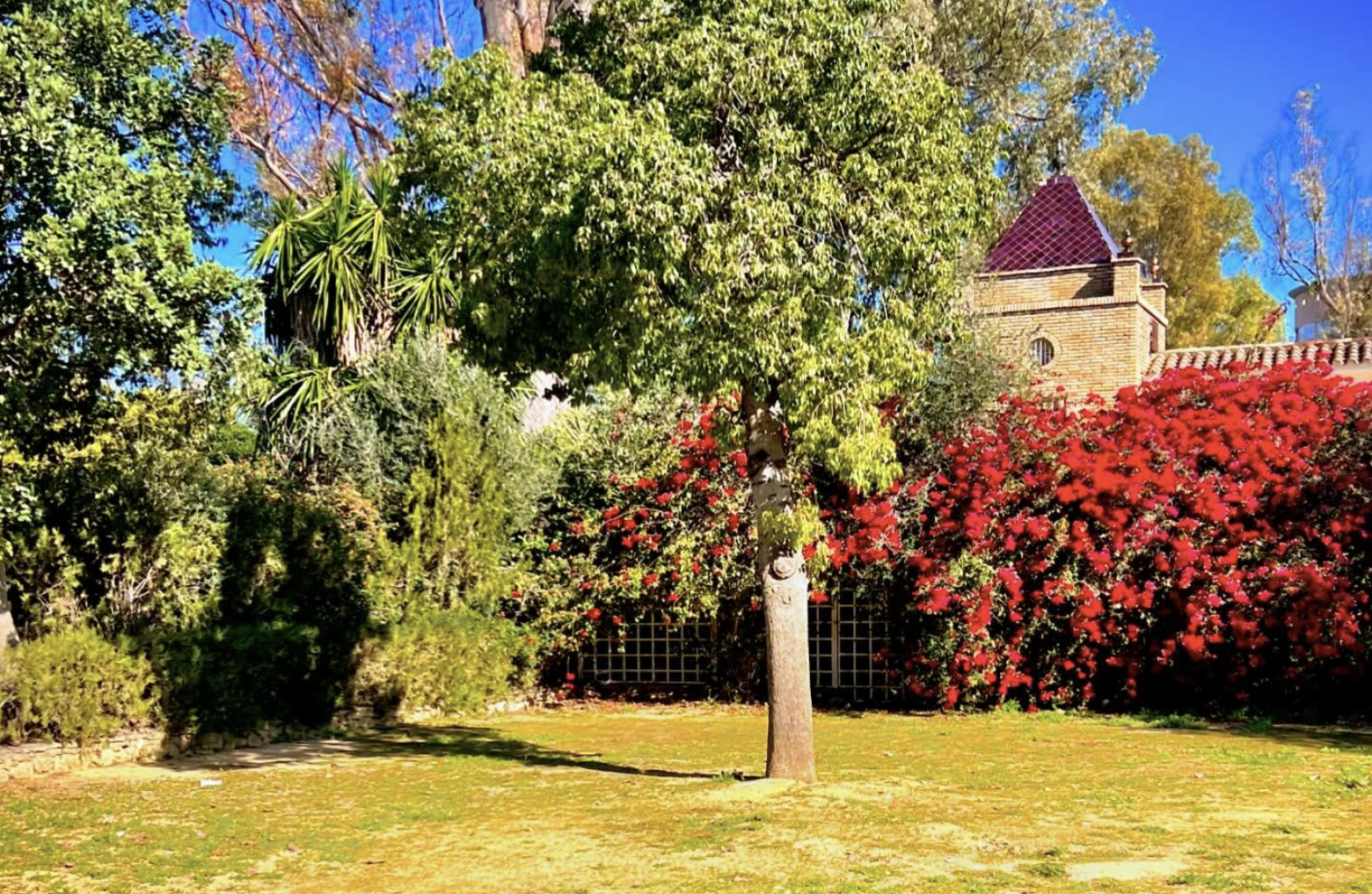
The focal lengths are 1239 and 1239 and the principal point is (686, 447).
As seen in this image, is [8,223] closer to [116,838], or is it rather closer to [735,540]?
[116,838]

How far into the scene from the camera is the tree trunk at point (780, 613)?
7809 mm

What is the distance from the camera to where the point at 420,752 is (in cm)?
1019

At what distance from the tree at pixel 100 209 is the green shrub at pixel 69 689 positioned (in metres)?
0.99

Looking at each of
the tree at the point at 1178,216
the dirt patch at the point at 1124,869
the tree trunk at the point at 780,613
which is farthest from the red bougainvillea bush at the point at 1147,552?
the tree at the point at 1178,216

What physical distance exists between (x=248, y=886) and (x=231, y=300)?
14.6 ft

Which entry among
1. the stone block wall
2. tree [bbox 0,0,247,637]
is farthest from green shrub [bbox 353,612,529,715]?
the stone block wall

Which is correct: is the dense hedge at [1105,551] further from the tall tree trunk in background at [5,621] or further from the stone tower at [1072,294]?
the stone tower at [1072,294]

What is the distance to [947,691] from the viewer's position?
12305 mm

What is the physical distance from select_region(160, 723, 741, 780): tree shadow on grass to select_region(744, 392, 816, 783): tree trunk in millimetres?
820

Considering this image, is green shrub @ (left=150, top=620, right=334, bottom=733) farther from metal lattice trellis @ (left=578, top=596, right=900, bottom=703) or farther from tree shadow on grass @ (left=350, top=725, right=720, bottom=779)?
metal lattice trellis @ (left=578, top=596, right=900, bottom=703)

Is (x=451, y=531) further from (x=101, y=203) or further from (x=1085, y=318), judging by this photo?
(x=1085, y=318)

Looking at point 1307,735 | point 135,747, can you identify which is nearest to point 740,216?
point 135,747

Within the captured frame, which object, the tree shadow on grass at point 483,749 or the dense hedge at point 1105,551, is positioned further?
the dense hedge at point 1105,551

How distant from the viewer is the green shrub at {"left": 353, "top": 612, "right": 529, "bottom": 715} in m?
12.0
